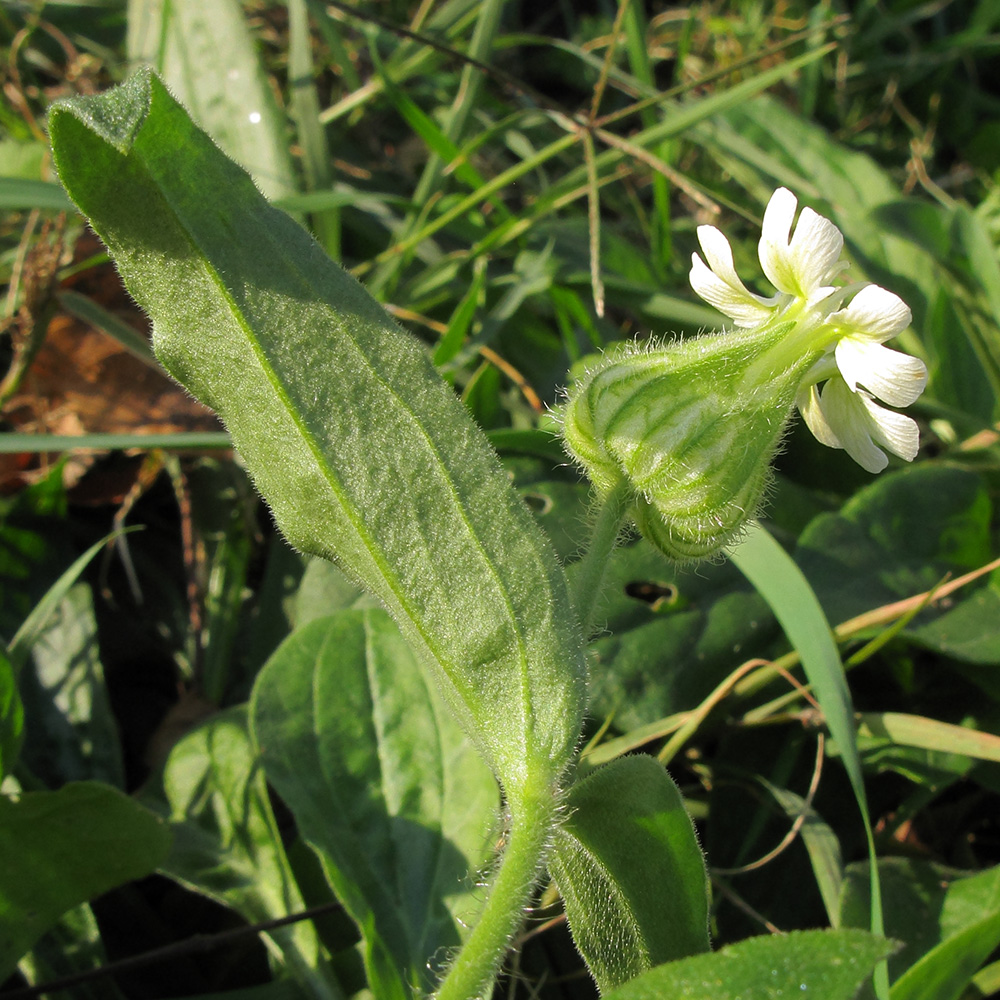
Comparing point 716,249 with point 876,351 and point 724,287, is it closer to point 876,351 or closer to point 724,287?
point 724,287

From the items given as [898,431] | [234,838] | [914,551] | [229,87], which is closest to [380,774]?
[234,838]

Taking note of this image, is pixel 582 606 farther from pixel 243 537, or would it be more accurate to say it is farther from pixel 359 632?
pixel 243 537

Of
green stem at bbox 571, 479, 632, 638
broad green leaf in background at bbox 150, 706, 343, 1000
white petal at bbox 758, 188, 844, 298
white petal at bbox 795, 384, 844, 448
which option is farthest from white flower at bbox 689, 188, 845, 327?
broad green leaf in background at bbox 150, 706, 343, 1000

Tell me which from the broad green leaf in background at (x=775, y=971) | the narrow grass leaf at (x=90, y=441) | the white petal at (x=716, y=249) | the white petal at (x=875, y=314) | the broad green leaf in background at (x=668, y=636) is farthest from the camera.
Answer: the broad green leaf in background at (x=668, y=636)

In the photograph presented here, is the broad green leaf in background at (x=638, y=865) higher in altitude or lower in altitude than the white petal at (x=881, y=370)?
lower

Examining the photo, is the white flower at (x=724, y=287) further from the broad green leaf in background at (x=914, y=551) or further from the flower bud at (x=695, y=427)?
the broad green leaf in background at (x=914, y=551)

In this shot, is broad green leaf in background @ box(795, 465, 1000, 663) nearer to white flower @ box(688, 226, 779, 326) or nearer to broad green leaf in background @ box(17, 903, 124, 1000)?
white flower @ box(688, 226, 779, 326)

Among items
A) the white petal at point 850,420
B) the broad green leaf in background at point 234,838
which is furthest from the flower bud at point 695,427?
the broad green leaf in background at point 234,838
